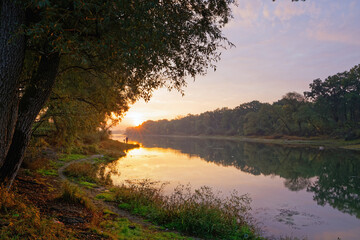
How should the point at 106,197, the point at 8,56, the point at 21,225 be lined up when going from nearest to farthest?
1. the point at 21,225
2. the point at 8,56
3. the point at 106,197

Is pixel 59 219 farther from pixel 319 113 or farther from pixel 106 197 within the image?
pixel 319 113

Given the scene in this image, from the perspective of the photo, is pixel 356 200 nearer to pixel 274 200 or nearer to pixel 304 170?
pixel 274 200

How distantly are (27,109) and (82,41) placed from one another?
2604 millimetres

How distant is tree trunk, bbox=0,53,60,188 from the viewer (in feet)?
21.9

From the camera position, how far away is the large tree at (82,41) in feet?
18.1

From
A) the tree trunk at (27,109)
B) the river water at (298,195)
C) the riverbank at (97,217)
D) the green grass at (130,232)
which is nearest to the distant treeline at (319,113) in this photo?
Answer: the river water at (298,195)

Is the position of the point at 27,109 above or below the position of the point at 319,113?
below

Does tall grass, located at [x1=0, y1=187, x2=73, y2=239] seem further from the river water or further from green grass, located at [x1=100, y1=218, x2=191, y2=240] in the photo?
the river water

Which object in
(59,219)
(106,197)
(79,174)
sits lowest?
(106,197)

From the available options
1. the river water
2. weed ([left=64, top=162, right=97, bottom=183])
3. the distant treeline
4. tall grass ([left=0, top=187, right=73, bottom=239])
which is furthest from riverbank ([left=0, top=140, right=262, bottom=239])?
the distant treeline

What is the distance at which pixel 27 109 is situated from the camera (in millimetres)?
6770

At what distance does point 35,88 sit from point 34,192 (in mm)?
4135

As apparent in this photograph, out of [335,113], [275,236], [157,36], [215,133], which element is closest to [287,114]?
[335,113]

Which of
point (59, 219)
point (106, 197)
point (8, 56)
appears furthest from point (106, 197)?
point (8, 56)
